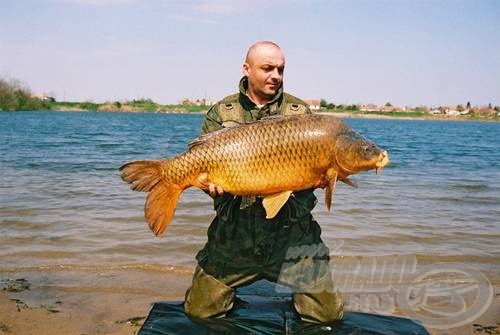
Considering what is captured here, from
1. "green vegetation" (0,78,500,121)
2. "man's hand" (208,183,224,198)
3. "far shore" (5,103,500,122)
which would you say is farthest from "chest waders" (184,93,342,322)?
"far shore" (5,103,500,122)

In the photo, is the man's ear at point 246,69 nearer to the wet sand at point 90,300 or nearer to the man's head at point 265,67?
the man's head at point 265,67

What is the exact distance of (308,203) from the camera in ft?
14.6

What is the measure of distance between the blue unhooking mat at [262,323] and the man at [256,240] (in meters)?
0.12

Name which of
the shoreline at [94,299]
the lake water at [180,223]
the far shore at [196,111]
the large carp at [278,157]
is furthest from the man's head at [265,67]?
the far shore at [196,111]

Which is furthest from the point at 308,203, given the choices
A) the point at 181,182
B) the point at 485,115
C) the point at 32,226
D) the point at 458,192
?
the point at 485,115

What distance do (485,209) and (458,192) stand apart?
264 cm

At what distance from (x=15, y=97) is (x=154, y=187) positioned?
4331 inches

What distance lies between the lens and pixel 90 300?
5.21m

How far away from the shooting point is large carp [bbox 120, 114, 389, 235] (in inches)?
145

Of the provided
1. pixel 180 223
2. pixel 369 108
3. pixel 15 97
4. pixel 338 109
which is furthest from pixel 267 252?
pixel 369 108

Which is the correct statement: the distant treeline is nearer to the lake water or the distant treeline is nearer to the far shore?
the far shore

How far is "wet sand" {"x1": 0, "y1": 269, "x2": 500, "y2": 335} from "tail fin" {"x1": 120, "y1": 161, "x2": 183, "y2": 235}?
3.82ft

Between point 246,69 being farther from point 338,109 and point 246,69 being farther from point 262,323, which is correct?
point 338,109

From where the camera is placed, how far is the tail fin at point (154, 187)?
393cm
